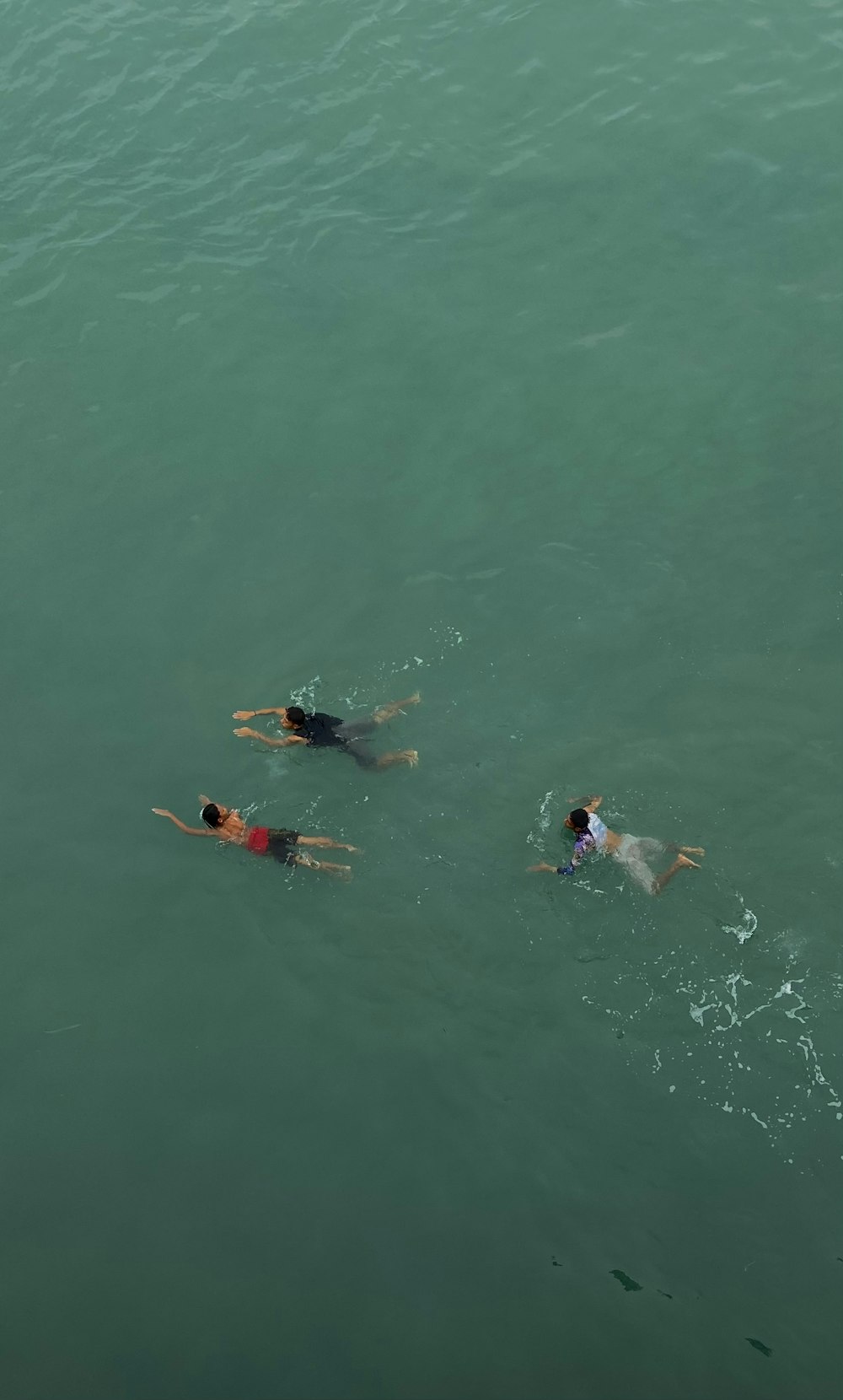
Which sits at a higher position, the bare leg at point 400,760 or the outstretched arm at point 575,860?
the bare leg at point 400,760

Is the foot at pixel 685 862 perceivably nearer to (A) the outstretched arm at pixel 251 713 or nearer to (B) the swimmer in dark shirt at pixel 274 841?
(B) the swimmer in dark shirt at pixel 274 841

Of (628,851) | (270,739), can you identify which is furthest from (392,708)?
(628,851)

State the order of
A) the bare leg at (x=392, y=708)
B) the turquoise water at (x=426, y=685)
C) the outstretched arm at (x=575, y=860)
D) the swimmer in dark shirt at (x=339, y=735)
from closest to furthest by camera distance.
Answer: the turquoise water at (x=426, y=685), the outstretched arm at (x=575, y=860), the swimmer in dark shirt at (x=339, y=735), the bare leg at (x=392, y=708)

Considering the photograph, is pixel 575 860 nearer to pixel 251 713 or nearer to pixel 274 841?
pixel 274 841

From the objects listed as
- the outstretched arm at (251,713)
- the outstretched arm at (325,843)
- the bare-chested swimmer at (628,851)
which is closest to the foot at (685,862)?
the bare-chested swimmer at (628,851)

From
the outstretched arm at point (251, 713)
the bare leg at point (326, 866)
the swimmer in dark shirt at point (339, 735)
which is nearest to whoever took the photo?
the bare leg at point (326, 866)

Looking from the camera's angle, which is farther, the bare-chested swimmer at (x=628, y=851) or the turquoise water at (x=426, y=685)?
the bare-chested swimmer at (x=628, y=851)

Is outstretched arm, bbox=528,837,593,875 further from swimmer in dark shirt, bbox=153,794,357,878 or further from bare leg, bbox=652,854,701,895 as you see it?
swimmer in dark shirt, bbox=153,794,357,878
